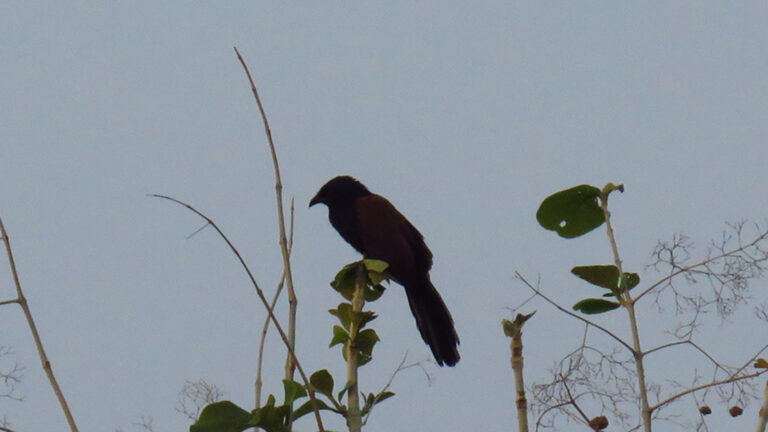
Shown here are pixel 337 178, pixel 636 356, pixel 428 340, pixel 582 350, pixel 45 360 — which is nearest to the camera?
pixel 636 356

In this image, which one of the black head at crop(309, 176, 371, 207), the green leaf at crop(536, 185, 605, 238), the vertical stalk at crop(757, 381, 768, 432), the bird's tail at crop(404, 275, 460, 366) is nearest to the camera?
the vertical stalk at crop(757, 381, 768, 432)

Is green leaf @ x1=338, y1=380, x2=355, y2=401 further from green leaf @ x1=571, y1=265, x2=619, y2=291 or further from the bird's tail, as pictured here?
the bird's tail

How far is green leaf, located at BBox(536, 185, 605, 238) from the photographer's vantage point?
1.82m

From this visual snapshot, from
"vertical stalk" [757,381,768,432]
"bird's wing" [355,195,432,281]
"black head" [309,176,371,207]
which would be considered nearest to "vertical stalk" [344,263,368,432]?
"vertical stalk" [757,381,768,432]

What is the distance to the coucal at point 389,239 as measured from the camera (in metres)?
4.48

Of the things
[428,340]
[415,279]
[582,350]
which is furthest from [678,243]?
[415,279]

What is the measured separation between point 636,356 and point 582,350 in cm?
62

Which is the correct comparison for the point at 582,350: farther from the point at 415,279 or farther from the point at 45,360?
the point at 415,279

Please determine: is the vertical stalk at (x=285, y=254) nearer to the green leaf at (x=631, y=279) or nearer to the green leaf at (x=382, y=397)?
the green leaf at (x=382, y=397)

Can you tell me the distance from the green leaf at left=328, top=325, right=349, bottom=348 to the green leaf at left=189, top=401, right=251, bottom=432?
0.30 metres

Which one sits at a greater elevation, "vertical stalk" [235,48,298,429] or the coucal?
the coucal

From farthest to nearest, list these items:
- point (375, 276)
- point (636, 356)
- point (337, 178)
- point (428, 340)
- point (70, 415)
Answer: point (337, 178) → point (428, 340) → point (375, 276) → point (70, 415) → point (636, 356)

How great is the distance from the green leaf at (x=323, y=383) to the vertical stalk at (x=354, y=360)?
0.04m

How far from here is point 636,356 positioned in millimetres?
1501
